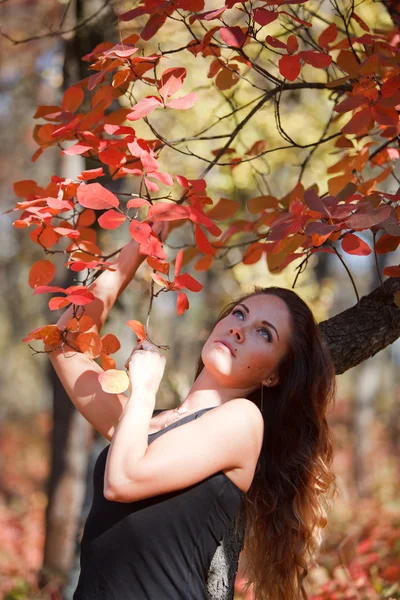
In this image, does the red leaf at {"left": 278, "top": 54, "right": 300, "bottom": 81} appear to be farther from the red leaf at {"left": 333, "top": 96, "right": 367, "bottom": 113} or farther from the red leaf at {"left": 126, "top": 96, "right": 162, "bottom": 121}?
the red leaf at {"left": 126, "top": 96, "right": 162, "bottom": 121}

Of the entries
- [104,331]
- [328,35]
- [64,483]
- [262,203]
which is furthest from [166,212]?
[64,483]

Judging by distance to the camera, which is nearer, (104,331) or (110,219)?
(110,219)

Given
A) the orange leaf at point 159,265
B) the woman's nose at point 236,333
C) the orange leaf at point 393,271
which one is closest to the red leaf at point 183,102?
the orange leaf at point 159,265

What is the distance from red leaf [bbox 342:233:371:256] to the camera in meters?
2.00

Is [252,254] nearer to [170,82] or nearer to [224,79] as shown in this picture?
[224,79]

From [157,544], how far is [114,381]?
0.44 m

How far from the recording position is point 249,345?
210 cm

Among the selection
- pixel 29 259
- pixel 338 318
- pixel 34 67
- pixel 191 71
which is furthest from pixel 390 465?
pixel 338 318

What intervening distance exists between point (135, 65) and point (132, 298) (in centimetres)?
236

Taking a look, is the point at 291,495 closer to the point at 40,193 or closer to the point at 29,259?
the point at 40,193

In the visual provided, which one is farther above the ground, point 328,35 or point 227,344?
point 328,35

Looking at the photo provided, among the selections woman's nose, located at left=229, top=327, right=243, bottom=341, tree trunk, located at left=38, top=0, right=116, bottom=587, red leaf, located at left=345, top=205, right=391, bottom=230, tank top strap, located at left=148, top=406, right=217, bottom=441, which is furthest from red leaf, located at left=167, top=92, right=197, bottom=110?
tree trunk, located at left=38, top=0, right=116, bottom=587

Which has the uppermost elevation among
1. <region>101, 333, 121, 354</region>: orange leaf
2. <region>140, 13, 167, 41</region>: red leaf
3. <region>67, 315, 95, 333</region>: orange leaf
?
<region>140, 13, 167, 41</region>: red leaf

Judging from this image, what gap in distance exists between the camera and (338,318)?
103 inches
